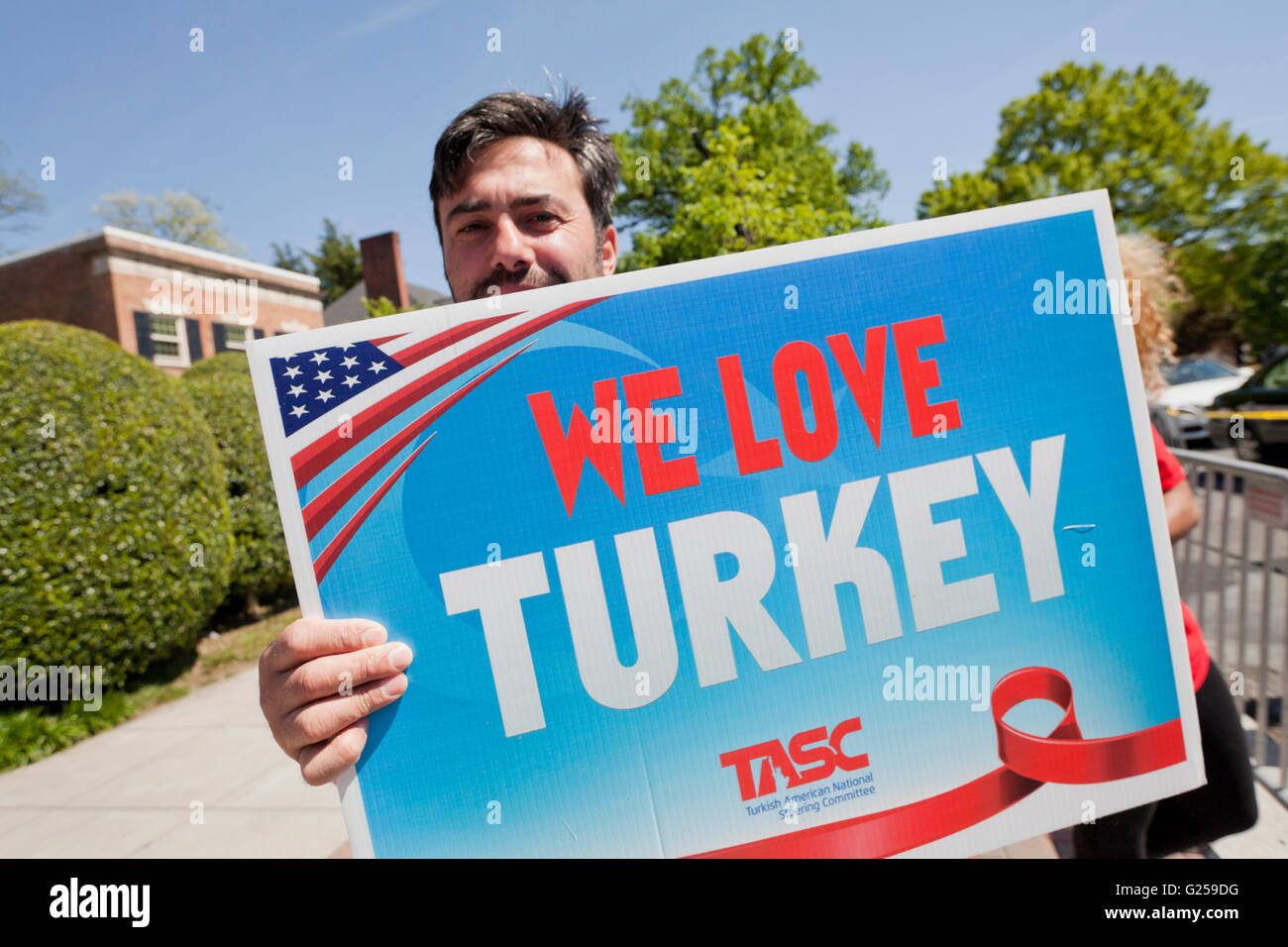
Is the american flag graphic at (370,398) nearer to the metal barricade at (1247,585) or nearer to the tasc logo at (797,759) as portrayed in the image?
the tasc logo at (797,759)

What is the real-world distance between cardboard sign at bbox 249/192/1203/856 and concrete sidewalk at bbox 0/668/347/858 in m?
2.89

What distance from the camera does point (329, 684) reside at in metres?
1.37

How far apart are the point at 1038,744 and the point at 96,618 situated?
6.08m

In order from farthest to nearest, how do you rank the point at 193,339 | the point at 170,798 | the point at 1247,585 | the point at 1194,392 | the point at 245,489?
the point at 193,339 → the point at 1194,392 → the point at 245,489 → the point at 170,798 → the point at 1247,585

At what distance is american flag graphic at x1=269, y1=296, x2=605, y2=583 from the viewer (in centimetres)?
141

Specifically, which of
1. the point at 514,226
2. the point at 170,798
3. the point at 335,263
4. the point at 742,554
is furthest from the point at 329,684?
the point at 335,263

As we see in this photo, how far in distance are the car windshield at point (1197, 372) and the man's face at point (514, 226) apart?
15847 mm

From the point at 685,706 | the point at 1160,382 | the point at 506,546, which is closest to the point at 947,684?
the point at 685,706

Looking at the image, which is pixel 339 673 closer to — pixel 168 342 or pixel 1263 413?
pixel 1263 413

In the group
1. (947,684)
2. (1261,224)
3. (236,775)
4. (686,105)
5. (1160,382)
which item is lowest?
(236,775)

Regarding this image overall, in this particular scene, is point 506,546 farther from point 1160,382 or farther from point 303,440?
point 1160,382

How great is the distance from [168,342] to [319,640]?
2665cm

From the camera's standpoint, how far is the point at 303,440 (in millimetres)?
1421

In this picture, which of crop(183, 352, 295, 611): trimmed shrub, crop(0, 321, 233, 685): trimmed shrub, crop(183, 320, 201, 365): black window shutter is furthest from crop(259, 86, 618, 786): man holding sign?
crop(183, 320, 201, 365): black window shutter
